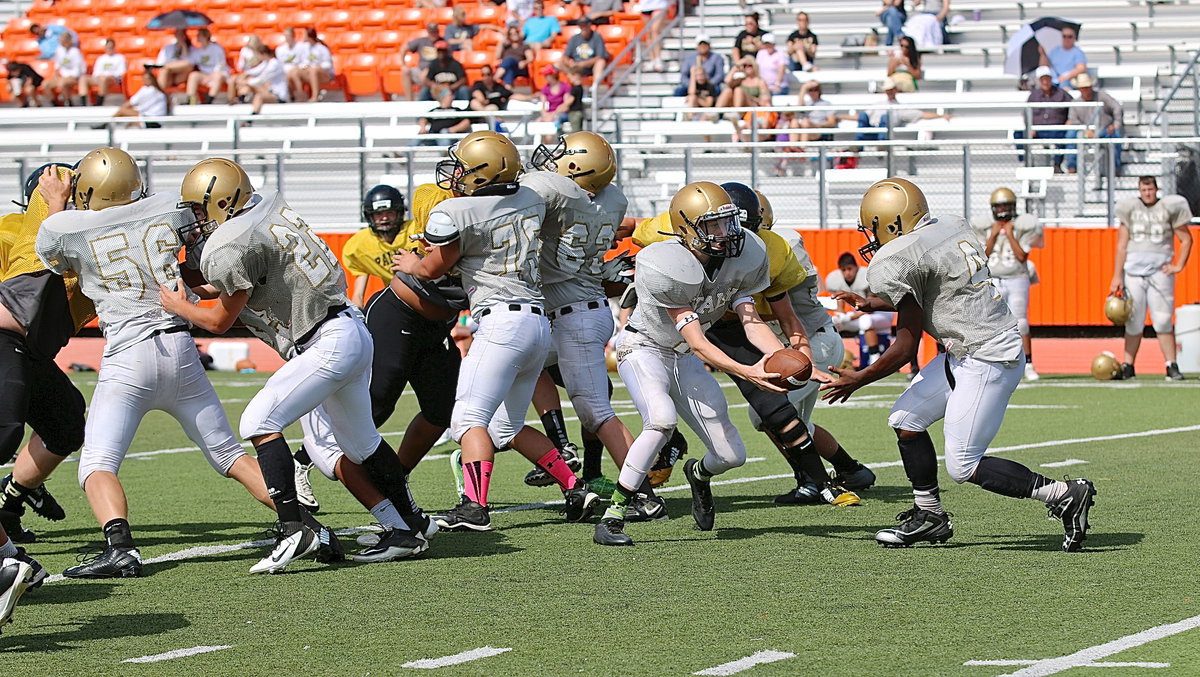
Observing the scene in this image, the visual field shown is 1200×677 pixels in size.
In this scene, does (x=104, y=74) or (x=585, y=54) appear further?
(x=104, y=74)

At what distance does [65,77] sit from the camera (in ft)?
78.3

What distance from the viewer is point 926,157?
1756 centimetres

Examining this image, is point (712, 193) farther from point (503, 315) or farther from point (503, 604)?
point (503, 604)

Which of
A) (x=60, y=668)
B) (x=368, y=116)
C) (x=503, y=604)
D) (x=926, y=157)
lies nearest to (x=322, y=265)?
(x=503, y=604)

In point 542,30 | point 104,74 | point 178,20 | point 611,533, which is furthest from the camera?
point 178,20

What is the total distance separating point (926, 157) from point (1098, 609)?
12.7 metres

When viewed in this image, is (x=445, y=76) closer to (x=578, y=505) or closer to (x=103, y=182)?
(x=578, y=505)

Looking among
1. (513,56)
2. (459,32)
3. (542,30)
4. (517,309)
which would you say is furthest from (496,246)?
(459,32)

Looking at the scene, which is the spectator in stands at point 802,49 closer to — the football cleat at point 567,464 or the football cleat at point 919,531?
the football cleat at point 567,464

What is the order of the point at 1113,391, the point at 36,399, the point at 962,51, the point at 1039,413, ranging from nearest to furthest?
the point at 36,399
the point at 1039,413
the point at 1113,391
the point at 962,51

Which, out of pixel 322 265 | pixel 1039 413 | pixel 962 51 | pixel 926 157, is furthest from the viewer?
pixel 962 51

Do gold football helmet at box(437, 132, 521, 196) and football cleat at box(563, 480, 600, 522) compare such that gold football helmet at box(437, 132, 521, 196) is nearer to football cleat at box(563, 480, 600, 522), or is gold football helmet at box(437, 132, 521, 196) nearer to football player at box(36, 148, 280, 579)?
football player at box(36, 148, 280, 579)

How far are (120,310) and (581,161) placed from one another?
2.40 metres

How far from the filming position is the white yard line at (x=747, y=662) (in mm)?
4543
